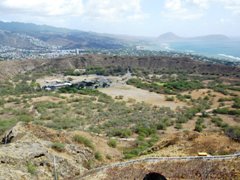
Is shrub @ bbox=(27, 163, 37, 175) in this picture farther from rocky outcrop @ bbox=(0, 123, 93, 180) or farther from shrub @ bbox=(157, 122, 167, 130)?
shrub @ bbox=(157, 122, 167, 130)

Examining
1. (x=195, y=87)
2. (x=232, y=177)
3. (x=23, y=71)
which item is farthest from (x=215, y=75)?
(x=232, y=177)

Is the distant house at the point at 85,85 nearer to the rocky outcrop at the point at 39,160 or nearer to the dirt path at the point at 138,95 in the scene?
the dirt path at the point at 138,95

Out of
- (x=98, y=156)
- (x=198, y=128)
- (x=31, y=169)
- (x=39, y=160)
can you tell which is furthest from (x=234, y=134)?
(x=31, y=169)

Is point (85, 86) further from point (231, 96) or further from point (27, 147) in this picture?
point (27, 147)

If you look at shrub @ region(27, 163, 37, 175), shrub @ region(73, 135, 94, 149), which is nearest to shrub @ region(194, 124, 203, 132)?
shrub @ region(73, 135, 94, 149)

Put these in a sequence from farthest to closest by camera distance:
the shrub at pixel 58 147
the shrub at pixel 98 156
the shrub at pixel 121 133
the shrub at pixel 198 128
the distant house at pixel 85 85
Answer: the distant house at pixel 85 85, the shrub at pixel 198 128, the shrub at pixel 121 133, the shrub at pixel 98 156, the shrub at pixel 58 147

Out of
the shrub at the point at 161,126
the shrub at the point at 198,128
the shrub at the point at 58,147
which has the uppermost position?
the shrub at the point at 58,147

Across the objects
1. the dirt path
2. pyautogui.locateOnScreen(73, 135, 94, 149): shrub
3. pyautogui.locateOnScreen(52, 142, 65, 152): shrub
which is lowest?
the dirt path

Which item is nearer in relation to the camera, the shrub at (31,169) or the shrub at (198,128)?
the shrub at (31,169)

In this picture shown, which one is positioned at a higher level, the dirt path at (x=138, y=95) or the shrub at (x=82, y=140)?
the shrub at (x=82, y=140)

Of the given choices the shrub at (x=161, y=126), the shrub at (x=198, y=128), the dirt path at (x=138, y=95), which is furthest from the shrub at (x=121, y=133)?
the dirt path at (x=138, y=95)

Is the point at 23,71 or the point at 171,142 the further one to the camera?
the point at 23,71
